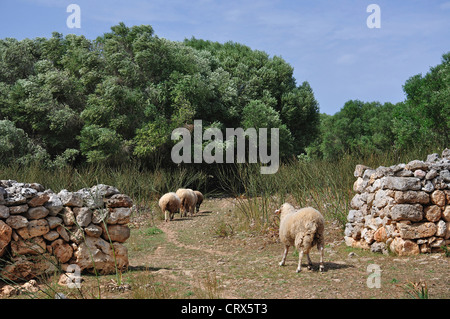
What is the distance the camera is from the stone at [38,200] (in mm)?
7295

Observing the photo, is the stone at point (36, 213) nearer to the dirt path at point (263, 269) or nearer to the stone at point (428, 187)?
the dirt path at point (263, 269)

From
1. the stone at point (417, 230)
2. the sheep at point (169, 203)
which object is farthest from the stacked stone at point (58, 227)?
the sheep at point (169, 203)

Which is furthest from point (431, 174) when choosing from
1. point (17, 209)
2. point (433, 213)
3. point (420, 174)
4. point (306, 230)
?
point (17, 209)

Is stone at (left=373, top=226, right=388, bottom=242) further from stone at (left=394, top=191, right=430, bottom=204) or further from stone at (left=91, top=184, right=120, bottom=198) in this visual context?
stone at (left=91, top=184, right=120, bottom=198)

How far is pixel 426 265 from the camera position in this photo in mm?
7898

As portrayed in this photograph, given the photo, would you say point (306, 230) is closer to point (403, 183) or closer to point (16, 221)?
point (403, 183)

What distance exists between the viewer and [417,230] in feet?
28.7

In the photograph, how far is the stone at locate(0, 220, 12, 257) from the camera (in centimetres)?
696

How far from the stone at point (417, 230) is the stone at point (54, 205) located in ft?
21.4

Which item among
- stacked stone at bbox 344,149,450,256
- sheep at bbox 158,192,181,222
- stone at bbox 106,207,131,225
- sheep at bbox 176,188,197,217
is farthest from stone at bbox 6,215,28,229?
sheep at bbox 176,188,197,217

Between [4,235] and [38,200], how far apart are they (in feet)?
2.46

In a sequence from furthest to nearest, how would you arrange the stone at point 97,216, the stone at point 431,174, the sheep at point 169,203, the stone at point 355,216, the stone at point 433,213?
the sheep at point 169,203 < the stone at point 355,216 < the stone at point 431,174 < the stone at point 433,213 < the stone at point 97,216
